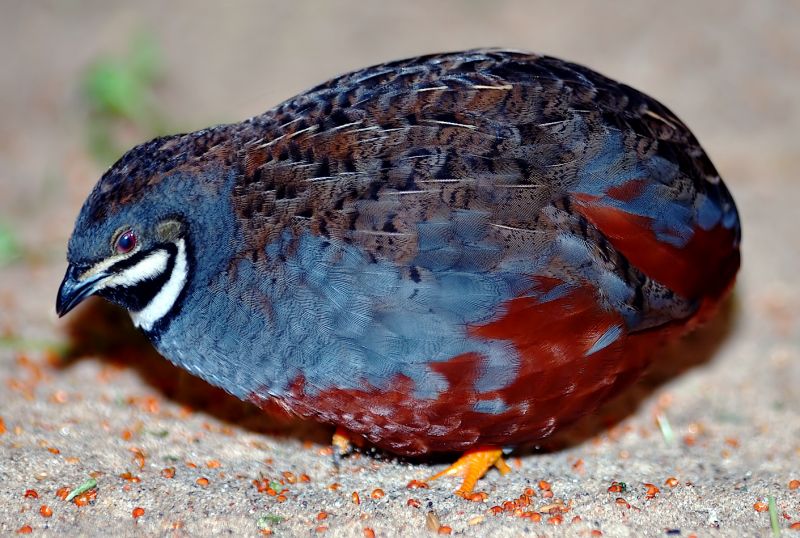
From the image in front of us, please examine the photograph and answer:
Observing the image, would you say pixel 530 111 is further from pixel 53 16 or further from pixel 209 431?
pixel 53 16

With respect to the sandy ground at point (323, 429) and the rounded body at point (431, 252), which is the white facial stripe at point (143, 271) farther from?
the sandy ground at point (323, 429)

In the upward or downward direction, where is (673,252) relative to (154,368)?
upward

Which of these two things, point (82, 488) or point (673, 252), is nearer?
point (82, 488)

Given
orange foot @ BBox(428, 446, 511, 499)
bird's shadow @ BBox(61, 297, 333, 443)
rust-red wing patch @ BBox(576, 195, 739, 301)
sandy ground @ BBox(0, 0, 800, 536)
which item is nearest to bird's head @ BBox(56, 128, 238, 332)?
sandy ground @ BBox(0, 0, 800, 536)

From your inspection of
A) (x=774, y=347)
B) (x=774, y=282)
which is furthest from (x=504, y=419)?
(x=774, y=282)

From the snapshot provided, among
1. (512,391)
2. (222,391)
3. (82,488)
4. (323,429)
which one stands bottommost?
(323,429)

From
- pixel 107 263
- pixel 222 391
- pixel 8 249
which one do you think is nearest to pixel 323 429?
pixel 222 391

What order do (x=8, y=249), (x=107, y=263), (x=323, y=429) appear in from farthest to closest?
(x=8, y=249) → (x=323, y=429) → (x=107, y=263)

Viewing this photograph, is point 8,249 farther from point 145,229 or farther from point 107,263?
point 145,229

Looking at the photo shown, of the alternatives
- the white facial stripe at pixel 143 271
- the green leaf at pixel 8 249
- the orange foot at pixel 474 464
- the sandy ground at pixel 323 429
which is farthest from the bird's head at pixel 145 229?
the green leaf at pixel 8 249
